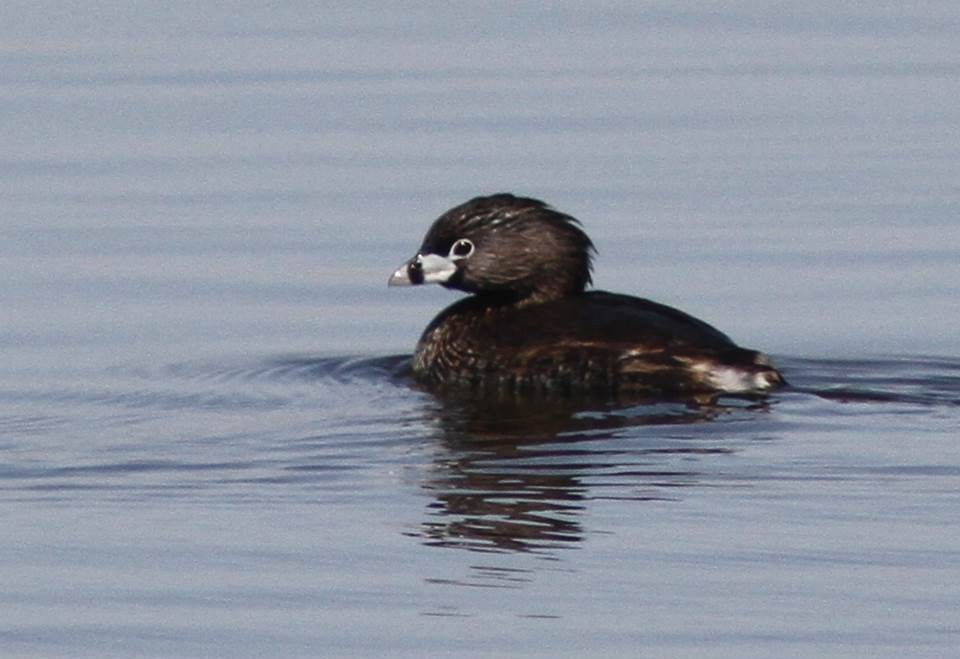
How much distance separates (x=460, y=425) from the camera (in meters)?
12.9

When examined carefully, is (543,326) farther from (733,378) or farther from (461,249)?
(733,378)

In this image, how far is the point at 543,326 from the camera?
538 inches

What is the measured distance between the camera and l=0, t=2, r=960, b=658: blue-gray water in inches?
376

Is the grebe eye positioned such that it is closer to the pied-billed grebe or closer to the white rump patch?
the pied-billed grebe

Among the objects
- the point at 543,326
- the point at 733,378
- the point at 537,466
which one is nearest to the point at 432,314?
the point at 543,326

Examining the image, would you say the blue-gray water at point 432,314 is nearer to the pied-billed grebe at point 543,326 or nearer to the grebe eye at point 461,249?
the pied-billed grebe at point 543,326

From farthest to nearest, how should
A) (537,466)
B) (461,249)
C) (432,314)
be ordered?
1. (432,314)
2. (461,249)
3. (537,466)

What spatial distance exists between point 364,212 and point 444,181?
810mm

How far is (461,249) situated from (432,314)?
5.90ft

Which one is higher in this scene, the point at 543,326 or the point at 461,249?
the point at 461,249

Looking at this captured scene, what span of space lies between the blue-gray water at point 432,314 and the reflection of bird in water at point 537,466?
0.03 metres

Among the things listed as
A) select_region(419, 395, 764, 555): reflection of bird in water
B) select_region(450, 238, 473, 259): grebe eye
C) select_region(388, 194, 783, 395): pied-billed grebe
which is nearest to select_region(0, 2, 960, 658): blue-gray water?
select_region(419, 395, 764, 555): reflection of bird in water

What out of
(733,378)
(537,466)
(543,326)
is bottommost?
(537,466)

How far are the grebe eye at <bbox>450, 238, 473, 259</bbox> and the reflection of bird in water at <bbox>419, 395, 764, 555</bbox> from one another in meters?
0.97
